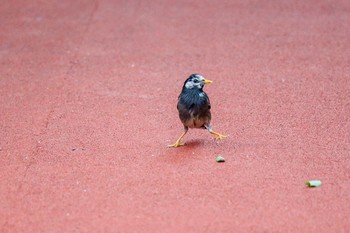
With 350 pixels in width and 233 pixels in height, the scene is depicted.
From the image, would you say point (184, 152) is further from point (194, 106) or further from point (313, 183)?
point (313, 183)

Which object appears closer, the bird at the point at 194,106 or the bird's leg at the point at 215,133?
the bird at the point at 194,106

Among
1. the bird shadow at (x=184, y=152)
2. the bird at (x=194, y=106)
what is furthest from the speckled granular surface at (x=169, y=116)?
the bird at (x=194, y=106)

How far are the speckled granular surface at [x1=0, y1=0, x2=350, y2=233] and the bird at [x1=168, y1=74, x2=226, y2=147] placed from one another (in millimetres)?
277

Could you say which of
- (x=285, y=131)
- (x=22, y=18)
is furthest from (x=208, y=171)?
(x=22, y=18)

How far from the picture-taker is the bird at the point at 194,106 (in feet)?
23.7

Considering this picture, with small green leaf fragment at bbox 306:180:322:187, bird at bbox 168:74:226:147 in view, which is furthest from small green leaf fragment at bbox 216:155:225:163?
small green leaf fragment at bbox 306:180:322:187

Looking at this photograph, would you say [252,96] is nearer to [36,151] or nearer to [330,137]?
[330,137]

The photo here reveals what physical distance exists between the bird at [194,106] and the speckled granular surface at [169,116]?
0.28 m

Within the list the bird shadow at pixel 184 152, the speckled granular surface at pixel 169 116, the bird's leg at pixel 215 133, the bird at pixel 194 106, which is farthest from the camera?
the bird's leg at pixel 215 133

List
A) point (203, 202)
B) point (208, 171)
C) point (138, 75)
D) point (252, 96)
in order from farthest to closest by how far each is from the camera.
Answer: point (138, 75), point (252, 96), point (208, 171), point (203, 202)

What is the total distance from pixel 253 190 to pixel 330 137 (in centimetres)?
153

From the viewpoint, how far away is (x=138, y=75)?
375 inches

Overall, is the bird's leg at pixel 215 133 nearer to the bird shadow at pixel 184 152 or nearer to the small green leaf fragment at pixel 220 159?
the bird shadow at pixel 184 152

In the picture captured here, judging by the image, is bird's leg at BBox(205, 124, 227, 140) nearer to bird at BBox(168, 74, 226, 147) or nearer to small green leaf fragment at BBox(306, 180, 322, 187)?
bird at BBox(168, 74, 226, 147)
